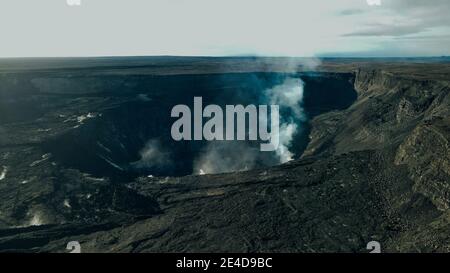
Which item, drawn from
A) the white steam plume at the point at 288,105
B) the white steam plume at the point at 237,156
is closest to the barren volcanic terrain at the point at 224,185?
the white steam plume at the point at 237,156

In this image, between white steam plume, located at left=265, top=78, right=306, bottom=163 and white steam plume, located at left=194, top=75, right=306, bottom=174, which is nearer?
white steam plume, located at left=194, top=75, right=306, bottom=174

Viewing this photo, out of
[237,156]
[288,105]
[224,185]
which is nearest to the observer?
[224,185]

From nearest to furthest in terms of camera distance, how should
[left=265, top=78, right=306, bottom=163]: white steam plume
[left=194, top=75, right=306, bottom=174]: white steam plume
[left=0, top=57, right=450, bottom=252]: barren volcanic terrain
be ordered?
[left=0, top=57, right=450, bottom=252]: barren volcanic terrain
[left=194, top=75, right=306, bottom=174]: white steam plume
[left=265, top=78, right=306, bottom=163]: white steam plume

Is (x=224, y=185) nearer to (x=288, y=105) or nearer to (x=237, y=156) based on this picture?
(x=237, y=156)

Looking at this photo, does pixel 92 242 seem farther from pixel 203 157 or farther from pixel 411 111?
pixel 411 111

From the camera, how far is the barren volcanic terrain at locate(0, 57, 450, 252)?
40.2 meters

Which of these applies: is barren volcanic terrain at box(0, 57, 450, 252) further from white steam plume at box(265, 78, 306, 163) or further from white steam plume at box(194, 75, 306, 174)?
white steam plume at box(265, 78, 306, 163)

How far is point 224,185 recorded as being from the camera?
54.6 meters

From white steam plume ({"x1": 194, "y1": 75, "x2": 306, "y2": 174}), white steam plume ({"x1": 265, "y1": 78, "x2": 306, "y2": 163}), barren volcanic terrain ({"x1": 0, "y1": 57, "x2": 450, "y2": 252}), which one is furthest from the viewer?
white steam plume ({"x1": 265, "y1": 78, "x2": 306, "y2": 163})

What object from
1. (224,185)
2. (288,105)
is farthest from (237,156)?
(288,105)

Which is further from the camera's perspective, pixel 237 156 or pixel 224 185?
pixel 237 156

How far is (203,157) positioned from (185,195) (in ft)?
96.8

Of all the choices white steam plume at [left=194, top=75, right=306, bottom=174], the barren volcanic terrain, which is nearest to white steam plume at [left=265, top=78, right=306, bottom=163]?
white steam plume at [left=194, top=75, right=306, bottom=174]

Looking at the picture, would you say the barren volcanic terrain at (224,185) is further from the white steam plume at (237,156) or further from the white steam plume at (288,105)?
the white steam plume at (288,105)
